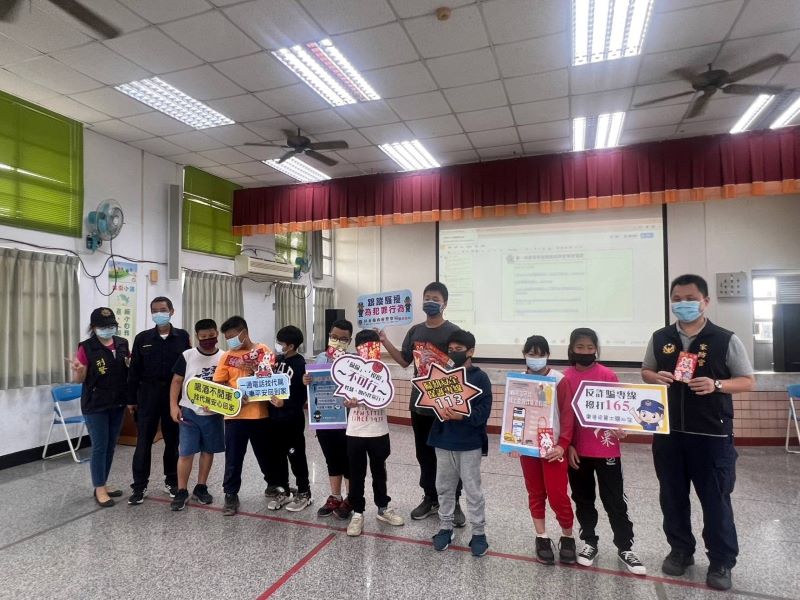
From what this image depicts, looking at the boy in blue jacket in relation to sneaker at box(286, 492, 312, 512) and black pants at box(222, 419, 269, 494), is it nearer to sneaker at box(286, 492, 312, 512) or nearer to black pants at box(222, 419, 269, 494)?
sneaker at box(286, 492, 312, 512)

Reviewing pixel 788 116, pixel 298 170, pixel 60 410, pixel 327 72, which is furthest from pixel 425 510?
pixel 788 116

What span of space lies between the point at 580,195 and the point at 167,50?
4348 millimetres

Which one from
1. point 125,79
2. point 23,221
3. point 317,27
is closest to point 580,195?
point 317,27

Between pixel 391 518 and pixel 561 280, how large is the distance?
386 cm

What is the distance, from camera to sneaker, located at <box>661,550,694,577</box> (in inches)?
87.3

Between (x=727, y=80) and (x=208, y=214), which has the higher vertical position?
(x=727, y=80)

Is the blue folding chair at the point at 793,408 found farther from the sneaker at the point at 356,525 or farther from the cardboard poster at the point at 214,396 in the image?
the cardboard poster at the point at 214,396

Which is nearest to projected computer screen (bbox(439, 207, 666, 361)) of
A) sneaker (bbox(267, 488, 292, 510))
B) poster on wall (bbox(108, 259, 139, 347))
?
sneaker (bbox(267, 488, 292, 510))

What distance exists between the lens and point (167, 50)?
349 cm

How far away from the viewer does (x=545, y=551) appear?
2.34m

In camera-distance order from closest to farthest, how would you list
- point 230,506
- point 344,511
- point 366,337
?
point 366,337
point 344,511
point 230,506

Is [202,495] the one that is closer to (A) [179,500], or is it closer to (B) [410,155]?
(A) [179,500]

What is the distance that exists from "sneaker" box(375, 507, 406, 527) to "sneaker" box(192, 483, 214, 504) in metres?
1.22

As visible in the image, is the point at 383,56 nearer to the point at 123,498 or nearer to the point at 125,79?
the point at 125,79
